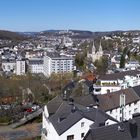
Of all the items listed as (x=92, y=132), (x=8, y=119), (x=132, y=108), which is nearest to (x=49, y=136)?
(x=92, y=132)

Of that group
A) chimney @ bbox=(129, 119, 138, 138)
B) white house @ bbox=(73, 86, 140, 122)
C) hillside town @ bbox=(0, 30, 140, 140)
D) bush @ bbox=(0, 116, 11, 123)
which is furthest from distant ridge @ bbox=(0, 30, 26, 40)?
chimney @ bbox=(129, 119, 138, 138)

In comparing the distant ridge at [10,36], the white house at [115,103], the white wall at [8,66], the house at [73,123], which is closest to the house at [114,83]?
the white house at [115,103]

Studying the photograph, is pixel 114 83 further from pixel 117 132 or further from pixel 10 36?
pixel 10 36

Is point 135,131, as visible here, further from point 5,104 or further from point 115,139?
point 5,104

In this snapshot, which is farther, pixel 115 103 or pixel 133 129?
pixel 115 103

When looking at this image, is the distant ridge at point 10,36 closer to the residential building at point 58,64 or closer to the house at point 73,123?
the residential building at point 58,64

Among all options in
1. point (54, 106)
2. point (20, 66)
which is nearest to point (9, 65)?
point (20, 66)

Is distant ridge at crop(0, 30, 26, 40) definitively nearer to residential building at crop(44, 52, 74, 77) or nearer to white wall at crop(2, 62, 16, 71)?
white wall at crop(2, 62, 16, 71)
